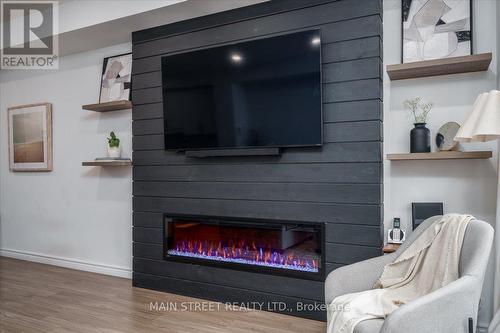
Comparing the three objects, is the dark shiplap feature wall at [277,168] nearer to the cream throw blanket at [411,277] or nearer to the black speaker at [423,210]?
the black speaker at [423,210]

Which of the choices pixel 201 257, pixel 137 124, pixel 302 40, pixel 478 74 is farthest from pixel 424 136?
pixel 137 124

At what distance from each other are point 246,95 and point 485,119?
1.58 m

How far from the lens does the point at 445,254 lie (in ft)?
5.81

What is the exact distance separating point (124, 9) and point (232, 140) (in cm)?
148

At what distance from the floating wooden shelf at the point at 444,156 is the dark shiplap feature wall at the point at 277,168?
14 cm

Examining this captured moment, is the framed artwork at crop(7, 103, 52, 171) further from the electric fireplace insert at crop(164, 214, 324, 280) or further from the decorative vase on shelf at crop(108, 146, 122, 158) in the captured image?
the electric fireplace insert at crop(164, 214, 324, 280)

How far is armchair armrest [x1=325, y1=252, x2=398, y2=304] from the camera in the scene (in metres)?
1.92

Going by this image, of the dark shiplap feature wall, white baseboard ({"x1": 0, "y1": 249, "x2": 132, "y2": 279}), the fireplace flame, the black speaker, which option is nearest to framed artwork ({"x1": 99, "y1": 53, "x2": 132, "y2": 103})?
the dark shiplap feature wall

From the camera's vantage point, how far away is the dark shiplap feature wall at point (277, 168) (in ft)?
8.07

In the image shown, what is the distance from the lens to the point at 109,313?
9.09ft

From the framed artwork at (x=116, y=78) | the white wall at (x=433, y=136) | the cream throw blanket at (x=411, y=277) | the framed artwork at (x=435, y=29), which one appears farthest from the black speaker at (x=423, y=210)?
the framed artwork at (x=116, y=78)

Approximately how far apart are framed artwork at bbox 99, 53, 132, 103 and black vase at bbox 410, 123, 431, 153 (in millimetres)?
2570

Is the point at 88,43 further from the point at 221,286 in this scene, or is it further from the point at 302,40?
the point at 221,286

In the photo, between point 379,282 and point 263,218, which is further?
point 263,218
